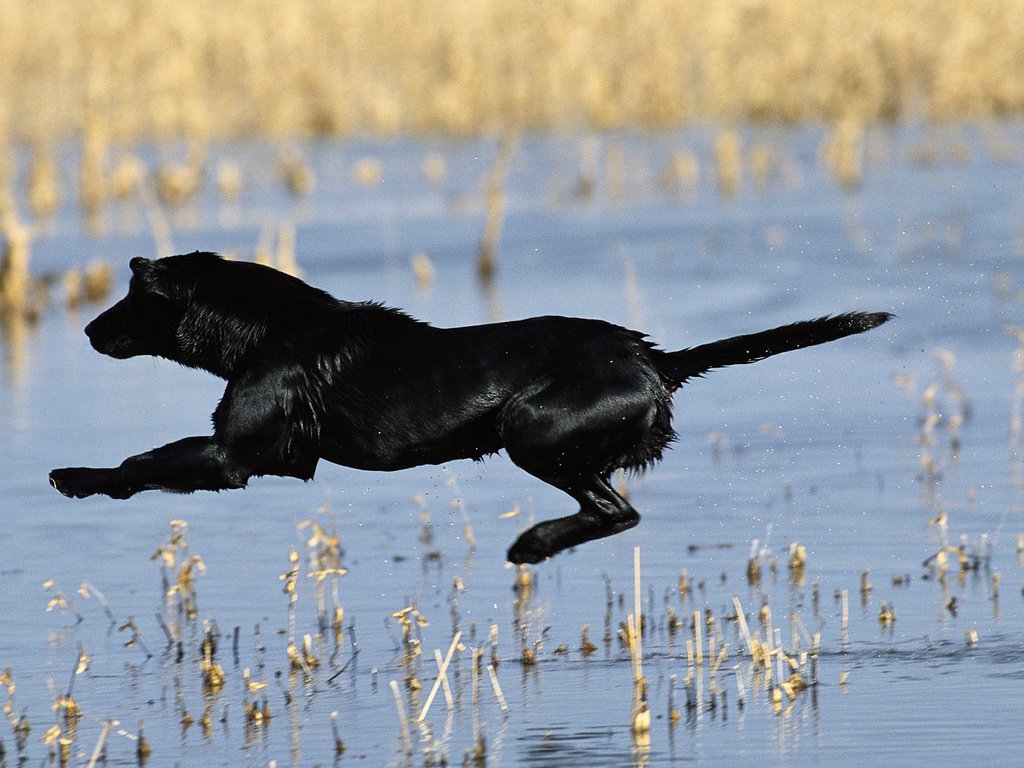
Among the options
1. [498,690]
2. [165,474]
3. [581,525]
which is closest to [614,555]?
[581,525]

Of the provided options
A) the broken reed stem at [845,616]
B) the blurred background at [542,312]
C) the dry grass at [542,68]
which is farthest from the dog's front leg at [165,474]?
the dry grass at [542,68]

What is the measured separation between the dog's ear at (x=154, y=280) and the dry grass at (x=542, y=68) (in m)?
16.4

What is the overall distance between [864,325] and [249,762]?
7.29 feet

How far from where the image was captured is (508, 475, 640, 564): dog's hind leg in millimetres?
6020

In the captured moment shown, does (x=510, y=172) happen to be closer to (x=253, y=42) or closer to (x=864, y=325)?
(x=253, y=42)

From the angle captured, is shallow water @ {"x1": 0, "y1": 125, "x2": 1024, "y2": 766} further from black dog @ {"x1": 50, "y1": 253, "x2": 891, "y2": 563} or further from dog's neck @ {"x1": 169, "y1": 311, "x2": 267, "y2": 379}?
dog's neck @ {"x1": 169, "y1": 311, "x2": 267, "y2": 379}

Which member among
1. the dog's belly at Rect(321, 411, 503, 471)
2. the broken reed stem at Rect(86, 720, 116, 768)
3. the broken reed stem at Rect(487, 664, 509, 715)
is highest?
the dog's belly at Rect(321, 411, 503, 471)

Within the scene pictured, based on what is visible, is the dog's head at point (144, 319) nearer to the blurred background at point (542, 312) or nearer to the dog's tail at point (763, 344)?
the blurred background at point (542, 312)

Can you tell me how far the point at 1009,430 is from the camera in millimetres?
9875

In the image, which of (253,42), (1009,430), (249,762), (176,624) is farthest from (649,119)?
(249,762)

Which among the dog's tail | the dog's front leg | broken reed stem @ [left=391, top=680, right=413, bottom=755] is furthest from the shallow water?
the dog's tail

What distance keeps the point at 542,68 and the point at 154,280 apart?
18.1m

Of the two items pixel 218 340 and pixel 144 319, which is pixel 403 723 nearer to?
pixel 218 340

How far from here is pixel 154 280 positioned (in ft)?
20.0
